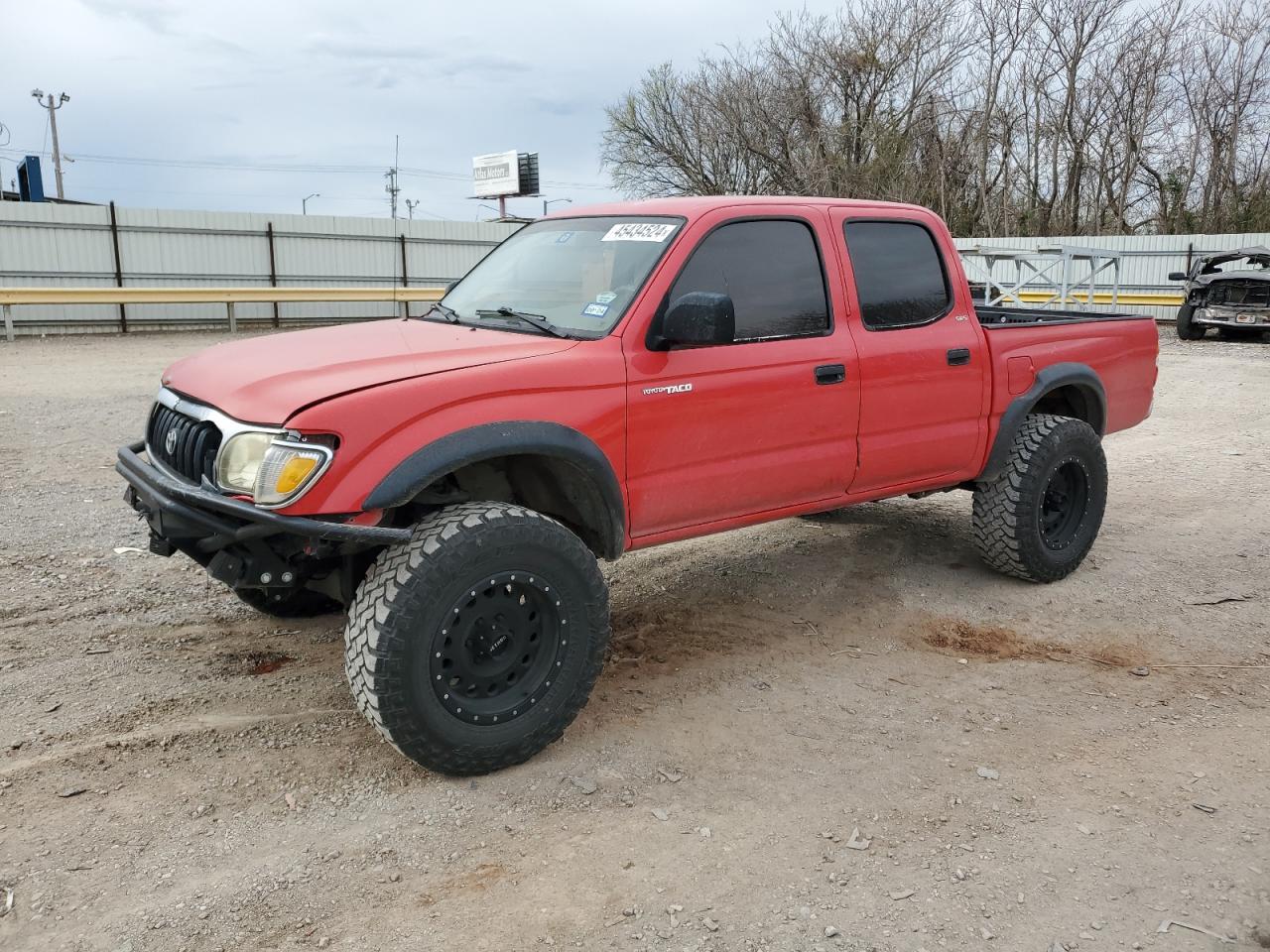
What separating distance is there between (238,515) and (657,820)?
5.25 feet

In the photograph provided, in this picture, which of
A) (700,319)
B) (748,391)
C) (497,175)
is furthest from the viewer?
(497,175)

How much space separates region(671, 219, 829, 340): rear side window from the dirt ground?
4.81 feet

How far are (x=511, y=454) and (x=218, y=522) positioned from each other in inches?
37.2

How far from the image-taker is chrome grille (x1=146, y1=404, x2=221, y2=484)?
11.2ft

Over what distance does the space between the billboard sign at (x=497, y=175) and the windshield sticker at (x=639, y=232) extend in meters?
53.4

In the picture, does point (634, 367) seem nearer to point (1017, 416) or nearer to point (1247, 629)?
point (1017, 416)

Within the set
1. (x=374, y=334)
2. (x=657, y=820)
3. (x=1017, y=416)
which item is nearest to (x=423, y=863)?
(x=657, y=820)

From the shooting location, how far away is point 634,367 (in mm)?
3775

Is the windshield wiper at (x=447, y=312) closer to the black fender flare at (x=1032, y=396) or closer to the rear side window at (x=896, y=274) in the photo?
the rear side window at (x=896, y=274)

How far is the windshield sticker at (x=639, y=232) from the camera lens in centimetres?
409

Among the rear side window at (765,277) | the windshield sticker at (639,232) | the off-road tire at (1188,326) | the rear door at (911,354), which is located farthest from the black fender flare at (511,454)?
the off-road tire at (1188,326)

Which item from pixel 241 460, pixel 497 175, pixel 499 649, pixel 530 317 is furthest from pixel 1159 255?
pixel 497 175

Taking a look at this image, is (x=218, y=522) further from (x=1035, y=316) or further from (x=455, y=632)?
(x=1035, y=316)

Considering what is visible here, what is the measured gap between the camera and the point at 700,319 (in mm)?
3645
